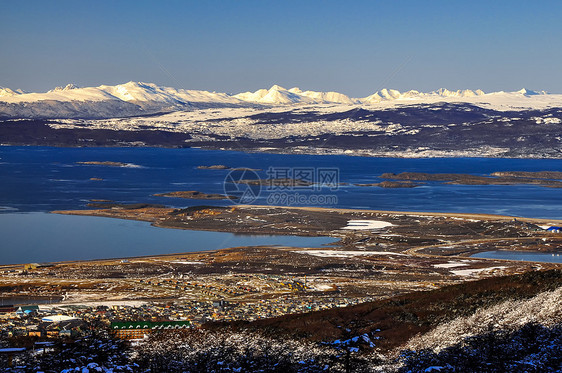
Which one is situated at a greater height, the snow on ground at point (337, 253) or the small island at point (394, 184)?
the snow on ground at point (337, 253)

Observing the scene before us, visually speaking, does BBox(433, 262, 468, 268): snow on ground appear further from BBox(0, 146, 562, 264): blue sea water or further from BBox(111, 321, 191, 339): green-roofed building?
BBox(111, 321, 191, 339): green-roofed building

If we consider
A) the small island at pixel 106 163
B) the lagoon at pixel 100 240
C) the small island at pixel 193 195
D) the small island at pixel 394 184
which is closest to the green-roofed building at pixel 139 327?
the lagoon at pixel 100 240

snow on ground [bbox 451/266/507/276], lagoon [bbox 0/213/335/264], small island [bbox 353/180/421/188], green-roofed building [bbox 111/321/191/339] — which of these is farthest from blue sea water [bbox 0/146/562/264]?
green-roofed building [bbox 111/321/191/339]

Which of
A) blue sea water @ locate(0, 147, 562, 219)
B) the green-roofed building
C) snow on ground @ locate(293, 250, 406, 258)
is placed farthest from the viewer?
blue sea water @ locate(0, 147, 562, 219)

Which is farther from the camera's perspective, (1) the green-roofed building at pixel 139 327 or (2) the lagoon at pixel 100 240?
(2) the lagoon at pixel 100 240

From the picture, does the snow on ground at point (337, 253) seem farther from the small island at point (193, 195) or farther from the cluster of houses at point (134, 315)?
the small island at point (193, 195)

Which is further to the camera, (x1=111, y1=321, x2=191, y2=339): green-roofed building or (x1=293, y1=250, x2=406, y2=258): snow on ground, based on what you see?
(x1=293, y1=250, x2=406, y2=258): snow on ground

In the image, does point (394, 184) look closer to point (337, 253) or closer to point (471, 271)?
point (337, 253)
